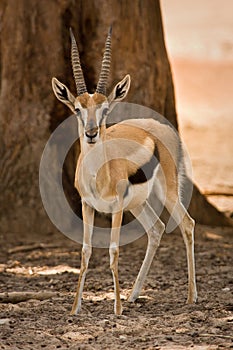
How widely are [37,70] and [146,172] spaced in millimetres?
3156

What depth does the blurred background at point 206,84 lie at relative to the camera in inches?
539

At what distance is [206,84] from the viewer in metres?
24.8

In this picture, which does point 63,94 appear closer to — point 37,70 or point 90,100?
point 90,100

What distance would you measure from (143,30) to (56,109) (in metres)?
1.47

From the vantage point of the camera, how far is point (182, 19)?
3628 centimetres

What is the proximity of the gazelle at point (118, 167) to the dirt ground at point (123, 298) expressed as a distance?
0.26 meters

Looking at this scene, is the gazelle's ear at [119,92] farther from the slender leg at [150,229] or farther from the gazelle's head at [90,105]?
the slender leg at [150,229]

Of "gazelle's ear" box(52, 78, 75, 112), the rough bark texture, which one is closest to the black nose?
"gazelle's ear" box(52, 78, 75, 112)

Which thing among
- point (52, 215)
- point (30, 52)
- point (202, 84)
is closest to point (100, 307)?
point (52, 215)

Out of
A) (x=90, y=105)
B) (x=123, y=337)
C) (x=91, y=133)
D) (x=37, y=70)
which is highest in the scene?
(x=90, y=105)

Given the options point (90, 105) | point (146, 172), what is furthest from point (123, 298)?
point (90, 105)

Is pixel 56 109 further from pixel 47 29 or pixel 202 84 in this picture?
pixel 202 84

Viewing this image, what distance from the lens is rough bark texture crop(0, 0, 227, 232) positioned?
9875 mm

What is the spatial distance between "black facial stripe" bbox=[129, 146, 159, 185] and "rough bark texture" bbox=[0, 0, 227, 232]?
271cm
